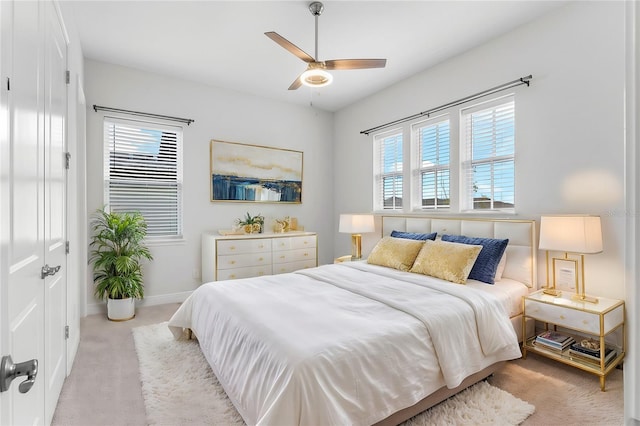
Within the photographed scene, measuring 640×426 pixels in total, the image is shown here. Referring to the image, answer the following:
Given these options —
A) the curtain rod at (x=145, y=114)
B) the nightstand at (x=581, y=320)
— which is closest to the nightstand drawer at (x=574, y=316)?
the nightstand at (x=581, y=320)

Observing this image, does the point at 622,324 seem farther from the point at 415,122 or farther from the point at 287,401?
the point at 415,122

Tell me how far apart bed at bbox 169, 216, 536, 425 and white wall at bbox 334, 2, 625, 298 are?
1.48ft

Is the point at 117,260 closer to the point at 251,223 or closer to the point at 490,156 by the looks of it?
the point at 251,223

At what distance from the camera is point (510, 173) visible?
3277mm

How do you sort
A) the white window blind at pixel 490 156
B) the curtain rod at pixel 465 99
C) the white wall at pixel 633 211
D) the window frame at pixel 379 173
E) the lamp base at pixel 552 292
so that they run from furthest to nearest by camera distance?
the window frame at pixel 379 173 < the white window blind at pixel 490 156 < the curtain rod at pixel 465 99 < the lamp base at pixel 552 292 < the white wall at pixel 633 211

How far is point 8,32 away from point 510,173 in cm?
374

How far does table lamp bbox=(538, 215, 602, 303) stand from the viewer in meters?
2.39

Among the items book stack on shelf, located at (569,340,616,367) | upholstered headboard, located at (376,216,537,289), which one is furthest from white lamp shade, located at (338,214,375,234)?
book stack on shelf, located at (569,340,616,367)

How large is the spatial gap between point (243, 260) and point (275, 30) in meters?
2.71

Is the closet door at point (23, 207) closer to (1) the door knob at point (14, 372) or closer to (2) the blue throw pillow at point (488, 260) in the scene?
(1) the door knob at point (14, 372)

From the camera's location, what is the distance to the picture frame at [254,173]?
4.55 meters

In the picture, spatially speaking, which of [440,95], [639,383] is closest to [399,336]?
[639,383]

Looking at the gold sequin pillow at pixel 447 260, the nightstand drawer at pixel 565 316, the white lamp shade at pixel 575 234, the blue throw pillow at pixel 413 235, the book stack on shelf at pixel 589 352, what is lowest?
the book stack on shelf at pixel 589 352

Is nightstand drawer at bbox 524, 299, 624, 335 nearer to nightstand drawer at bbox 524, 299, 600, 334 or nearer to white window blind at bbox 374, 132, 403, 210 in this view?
nightstand drawer at bbox 524, 299, 600, 334
